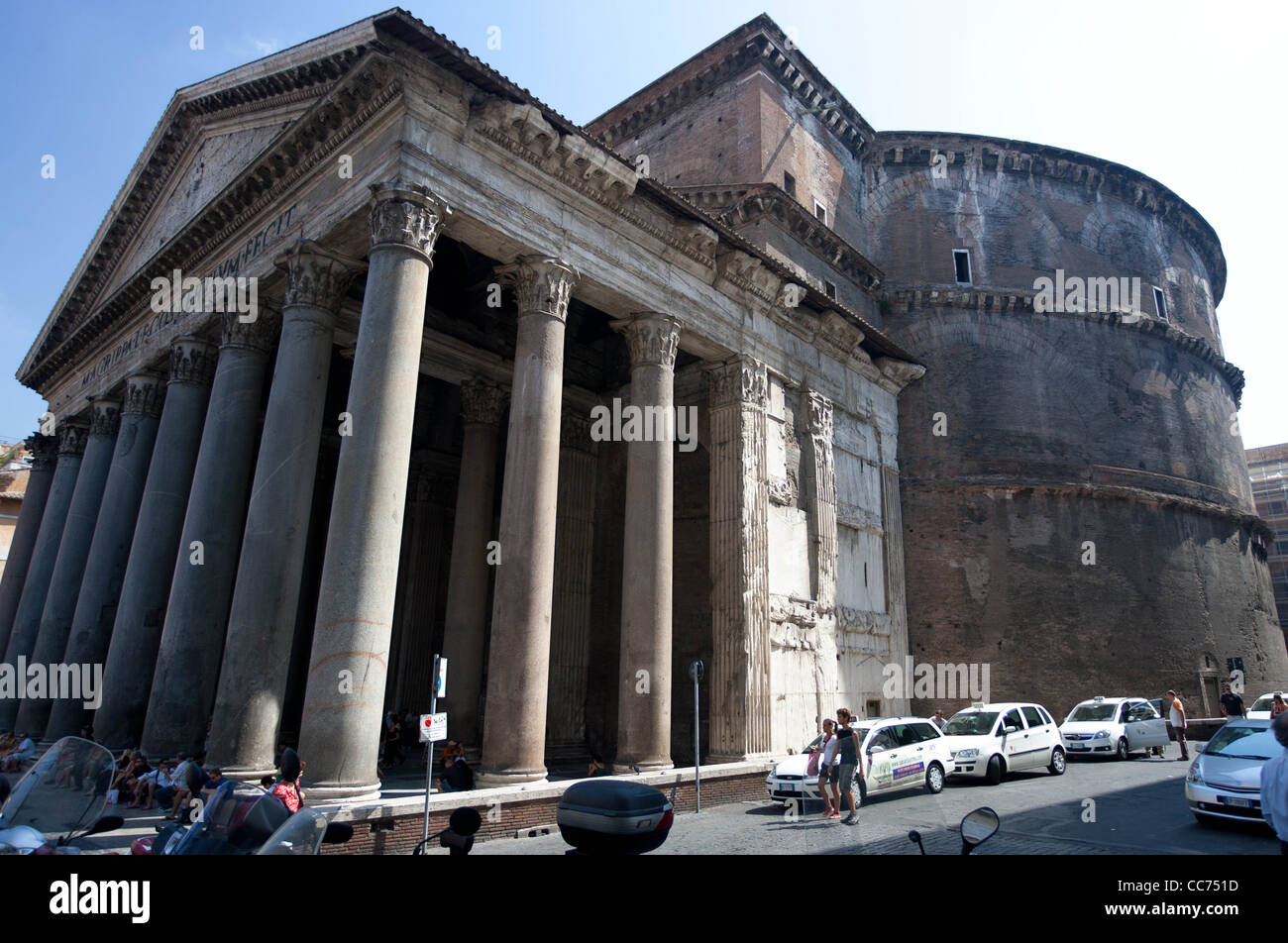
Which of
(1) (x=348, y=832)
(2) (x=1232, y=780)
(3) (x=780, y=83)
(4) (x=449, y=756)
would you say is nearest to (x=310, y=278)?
(4) (x=449, y=756)

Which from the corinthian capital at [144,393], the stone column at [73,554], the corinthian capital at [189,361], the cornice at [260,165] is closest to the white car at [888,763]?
the cornice at [260,165]

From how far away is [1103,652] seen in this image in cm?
2020

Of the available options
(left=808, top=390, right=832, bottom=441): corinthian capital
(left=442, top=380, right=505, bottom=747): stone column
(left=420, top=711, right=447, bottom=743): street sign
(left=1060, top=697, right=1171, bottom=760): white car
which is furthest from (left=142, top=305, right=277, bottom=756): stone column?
(left=1060, top=697, right=1171, bottom=760): white car

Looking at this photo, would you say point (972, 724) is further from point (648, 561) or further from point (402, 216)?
point (402, 216)

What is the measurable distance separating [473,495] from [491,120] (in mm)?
7306

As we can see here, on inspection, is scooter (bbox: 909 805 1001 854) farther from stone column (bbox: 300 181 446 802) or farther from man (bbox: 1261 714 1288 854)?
stone column (bbox: 300 181 446 802)

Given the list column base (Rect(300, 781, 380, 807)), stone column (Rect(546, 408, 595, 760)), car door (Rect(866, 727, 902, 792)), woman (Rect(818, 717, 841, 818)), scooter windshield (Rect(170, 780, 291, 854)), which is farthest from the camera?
stone column (Rect(546, 408, 595, 760))

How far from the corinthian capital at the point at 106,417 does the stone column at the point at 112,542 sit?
188cm

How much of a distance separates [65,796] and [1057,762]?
15097mm

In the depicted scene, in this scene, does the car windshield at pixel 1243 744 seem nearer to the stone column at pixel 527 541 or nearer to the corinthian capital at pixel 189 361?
the stone column at pixel 527 541

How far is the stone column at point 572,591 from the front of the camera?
16.1m

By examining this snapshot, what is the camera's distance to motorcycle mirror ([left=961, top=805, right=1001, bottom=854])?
3371mm

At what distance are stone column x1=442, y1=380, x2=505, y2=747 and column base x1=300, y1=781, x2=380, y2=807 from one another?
20.8 ft
